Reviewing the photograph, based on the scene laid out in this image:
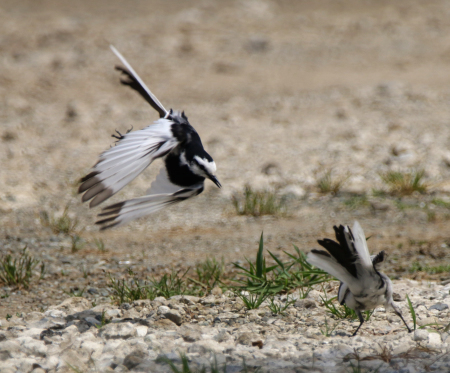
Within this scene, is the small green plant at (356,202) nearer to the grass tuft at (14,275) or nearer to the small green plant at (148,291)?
the small green plant at (148,291)

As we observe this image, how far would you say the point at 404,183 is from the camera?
21.1 ft

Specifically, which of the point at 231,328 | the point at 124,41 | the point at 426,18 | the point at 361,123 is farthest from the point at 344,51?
the point at 231,328

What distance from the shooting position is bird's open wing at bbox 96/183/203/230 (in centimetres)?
279

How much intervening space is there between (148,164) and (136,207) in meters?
0.21

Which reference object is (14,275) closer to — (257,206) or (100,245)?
(100,245)

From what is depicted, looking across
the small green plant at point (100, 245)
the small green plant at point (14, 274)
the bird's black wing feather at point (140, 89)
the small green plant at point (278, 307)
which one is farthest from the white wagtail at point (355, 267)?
the small green plant at point (100, 245)

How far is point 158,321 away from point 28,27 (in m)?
9.14

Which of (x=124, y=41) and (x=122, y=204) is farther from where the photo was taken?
(x=124, y=41)

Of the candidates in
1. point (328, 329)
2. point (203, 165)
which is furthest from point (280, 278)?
point (203, 165)

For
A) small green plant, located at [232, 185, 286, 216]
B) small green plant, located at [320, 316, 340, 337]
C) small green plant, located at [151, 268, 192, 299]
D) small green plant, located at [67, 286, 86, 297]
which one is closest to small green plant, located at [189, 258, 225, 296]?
small green plant, located at [151, 268, 192, 299]

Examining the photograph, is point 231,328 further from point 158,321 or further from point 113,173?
point 113,173

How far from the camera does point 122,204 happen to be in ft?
9.34

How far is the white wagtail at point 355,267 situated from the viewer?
288 centimetres

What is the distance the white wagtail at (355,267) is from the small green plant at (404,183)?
3541mm
